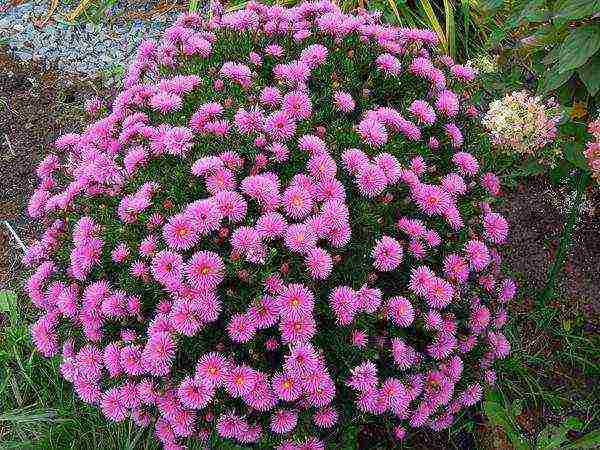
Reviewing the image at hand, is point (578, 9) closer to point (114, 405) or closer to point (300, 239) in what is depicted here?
point (300, 239)

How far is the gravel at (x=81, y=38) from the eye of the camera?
3898mm

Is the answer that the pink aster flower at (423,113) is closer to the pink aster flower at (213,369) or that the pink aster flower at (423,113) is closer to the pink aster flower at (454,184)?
the pink aster flower at (454,184)

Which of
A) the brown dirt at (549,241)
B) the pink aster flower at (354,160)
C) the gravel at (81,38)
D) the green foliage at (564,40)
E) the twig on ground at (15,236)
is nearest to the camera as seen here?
the pink aster flower at (354,160)

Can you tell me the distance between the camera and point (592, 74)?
84.6 inches

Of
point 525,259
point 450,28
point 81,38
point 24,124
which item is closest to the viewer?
point 525,259

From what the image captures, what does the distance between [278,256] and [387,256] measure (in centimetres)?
30

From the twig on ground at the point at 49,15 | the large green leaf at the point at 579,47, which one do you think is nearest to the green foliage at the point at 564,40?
the large green leaf at the point at 579,47

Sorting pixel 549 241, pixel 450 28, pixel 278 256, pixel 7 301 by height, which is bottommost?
pixel 549 241

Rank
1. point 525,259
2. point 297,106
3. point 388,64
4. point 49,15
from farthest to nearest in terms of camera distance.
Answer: point 49,15 → point 525,259 → point 388,64 → point 297,106

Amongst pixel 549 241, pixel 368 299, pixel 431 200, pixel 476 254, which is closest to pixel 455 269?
pixel 476 254

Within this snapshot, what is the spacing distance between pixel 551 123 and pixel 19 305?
7.11ft

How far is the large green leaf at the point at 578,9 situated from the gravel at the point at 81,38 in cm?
257

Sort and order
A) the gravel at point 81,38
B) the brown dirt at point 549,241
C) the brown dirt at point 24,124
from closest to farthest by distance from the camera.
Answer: the brown dirt at point 549,241, the brown dirt at point 24,124, the gravel at point 81,38

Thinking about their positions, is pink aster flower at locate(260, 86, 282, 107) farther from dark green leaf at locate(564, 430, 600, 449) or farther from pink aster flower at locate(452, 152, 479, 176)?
dark green leaf at locate(564, 430, 600, 449)
